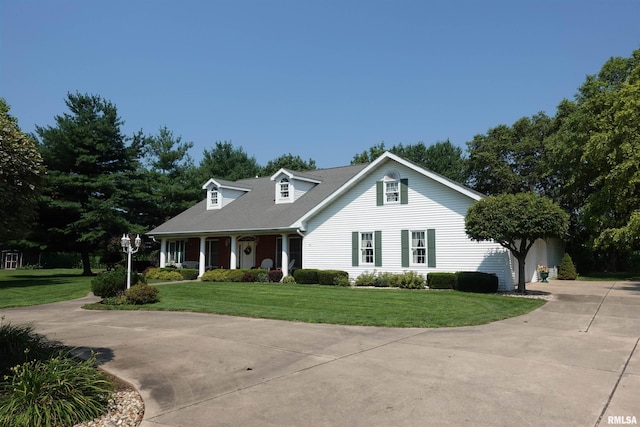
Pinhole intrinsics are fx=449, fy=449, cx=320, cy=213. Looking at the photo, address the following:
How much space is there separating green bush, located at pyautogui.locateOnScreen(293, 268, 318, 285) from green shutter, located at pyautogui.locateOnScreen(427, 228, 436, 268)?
557 cm

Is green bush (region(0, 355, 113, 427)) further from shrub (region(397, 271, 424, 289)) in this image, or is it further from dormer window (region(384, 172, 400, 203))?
dormer window (region(384, 172, 400, 203))

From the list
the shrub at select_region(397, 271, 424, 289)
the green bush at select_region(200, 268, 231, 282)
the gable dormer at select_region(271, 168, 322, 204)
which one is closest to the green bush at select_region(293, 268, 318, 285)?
the green bush at select_region(200, 268, 231, 282)

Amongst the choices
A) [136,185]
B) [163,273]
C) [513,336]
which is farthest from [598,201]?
[136,185]

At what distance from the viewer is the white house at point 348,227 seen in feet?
65.0

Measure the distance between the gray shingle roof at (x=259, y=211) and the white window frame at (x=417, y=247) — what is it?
6193mm

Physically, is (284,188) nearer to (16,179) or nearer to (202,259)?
(202,259)

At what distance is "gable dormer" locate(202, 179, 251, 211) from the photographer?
98.6ft

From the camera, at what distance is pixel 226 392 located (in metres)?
5.62

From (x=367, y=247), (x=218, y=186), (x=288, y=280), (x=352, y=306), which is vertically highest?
(x=218, y=186)

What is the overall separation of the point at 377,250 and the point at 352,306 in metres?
8.17

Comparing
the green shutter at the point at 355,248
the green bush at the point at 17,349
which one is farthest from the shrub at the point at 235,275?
the green bush at the point at 17,349

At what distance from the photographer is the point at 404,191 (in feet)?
69.2

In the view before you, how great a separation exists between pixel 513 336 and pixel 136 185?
31729 millimetres

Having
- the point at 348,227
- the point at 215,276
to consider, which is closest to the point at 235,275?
the point at 215,276
